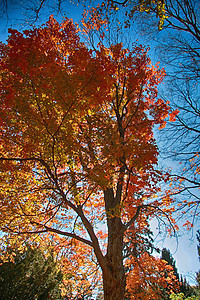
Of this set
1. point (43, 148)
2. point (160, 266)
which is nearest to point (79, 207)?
point (43, 148)

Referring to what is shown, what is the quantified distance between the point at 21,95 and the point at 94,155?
2.48m

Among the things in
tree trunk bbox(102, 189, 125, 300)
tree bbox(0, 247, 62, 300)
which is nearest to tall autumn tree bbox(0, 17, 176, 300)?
tree trunk bbox(102, 189, 125, 300)

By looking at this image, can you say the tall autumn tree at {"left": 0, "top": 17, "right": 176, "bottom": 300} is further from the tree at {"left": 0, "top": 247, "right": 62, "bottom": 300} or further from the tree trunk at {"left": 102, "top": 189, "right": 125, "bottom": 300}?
the tree at {"left": 0, "top": 247, "right": 62, "bottom": 300}

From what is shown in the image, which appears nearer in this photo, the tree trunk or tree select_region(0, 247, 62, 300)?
the tree trunk

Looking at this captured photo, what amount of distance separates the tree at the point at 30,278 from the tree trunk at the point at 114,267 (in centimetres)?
590

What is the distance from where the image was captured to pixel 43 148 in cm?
436

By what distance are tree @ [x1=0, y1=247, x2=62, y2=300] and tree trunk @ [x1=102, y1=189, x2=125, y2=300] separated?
5.90 metres

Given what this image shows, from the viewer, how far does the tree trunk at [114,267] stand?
3979 mm

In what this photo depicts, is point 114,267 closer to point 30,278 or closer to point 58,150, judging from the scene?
point 58,150

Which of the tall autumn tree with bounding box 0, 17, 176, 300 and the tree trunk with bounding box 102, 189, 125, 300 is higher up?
the tall autumn tree with bounding box 0, 17, 176, 300

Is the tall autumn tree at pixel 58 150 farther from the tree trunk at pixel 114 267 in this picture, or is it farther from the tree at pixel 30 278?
the tree at pixel 30 278

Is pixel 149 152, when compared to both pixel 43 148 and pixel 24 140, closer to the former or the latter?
pixel 43 148

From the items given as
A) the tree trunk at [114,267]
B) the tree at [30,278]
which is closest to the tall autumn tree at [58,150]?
the tree trunk at [114,267]

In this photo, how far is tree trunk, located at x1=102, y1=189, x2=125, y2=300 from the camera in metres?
3.98
